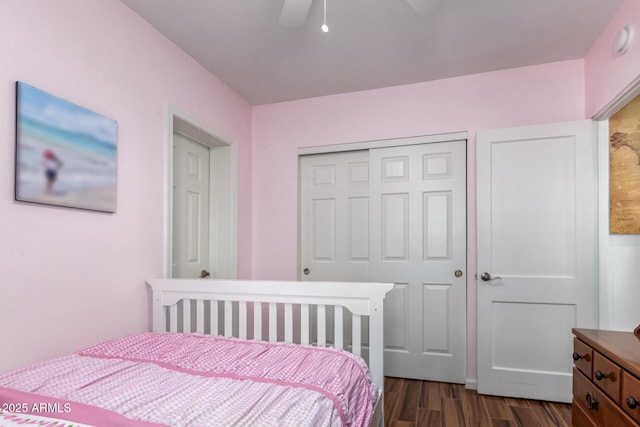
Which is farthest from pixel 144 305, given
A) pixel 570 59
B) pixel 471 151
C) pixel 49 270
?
pixel 570 59

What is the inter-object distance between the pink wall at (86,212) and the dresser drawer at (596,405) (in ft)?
7.16

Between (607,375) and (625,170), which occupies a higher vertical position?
(625,170)

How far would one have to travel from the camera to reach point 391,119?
2.95 metres

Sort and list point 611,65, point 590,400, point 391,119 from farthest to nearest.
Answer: point 391,119, point 611,65, point 590,400

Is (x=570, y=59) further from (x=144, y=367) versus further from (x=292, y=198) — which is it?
(x=144, y=367)

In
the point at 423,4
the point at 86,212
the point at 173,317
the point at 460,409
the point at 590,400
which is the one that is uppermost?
the point at 423,4

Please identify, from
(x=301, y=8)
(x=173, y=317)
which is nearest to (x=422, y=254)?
(x=173, y=317)

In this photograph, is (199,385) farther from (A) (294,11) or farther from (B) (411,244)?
(B) (411,244)

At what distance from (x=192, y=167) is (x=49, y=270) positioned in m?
1.45

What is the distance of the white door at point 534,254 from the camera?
93.0 inches

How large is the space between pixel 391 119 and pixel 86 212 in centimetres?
233

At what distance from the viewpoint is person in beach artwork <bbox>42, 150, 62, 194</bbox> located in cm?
145

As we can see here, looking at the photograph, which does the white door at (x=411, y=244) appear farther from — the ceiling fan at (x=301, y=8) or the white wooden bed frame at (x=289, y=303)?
the ceiling fan at (x=301, y=8)

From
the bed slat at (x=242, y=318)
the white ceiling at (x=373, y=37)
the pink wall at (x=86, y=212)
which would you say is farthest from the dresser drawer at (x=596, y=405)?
the pink wall at (x=86, y=212)
